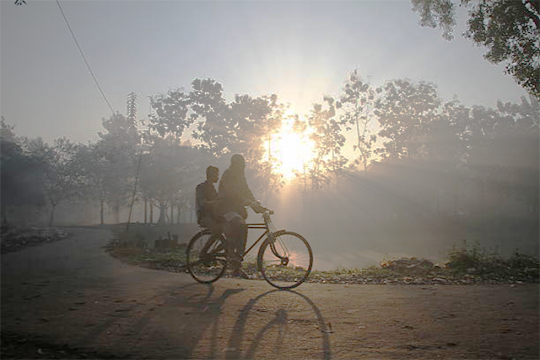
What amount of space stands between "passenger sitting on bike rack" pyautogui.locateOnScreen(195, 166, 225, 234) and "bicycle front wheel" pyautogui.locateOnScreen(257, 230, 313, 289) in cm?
89

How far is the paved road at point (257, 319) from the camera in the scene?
3.86 metres

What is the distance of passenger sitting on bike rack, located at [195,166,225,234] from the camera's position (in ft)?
23.2

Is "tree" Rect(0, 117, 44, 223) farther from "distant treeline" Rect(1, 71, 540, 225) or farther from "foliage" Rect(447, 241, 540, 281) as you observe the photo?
"distant treeline" Rect(1, 71, 540, 225)

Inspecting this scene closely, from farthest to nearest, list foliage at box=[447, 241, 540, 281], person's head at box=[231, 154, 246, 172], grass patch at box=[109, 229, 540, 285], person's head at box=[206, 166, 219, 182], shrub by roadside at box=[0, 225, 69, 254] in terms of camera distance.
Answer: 1. foliage at box=[447, 241, 540, 281]
2. grass patch at box=[109, 229, 540, 285]
3. person's head at box=[206, 166, 219, 182]
4. person's head at box=[231, 154, 246, 172]
5. shrub by roadside at box=[0, 225, 69, 254]

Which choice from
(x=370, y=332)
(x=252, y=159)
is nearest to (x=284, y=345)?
(x=370, y=332)

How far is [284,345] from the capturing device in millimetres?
3984

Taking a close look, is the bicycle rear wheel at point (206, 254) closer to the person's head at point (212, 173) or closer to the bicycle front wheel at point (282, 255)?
the bicycle front wheel at point (282, 255)

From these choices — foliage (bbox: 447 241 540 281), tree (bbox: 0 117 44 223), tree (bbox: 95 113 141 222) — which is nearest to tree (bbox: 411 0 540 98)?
foliage (bbox: 447 241 540 281)

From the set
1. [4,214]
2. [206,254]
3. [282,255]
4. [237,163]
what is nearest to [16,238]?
[4,214]

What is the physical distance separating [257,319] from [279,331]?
1.54 feet

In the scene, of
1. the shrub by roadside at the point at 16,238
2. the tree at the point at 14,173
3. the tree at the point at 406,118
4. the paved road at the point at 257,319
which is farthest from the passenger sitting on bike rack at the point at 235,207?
the tree at the point at 406,118

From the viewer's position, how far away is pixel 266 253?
6.95 metres

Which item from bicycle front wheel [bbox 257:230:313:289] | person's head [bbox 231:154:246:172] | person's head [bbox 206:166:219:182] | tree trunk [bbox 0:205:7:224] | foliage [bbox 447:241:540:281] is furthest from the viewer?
foliage [bbox 447:241:540:281]

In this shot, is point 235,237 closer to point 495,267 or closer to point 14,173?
point 14,173
